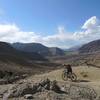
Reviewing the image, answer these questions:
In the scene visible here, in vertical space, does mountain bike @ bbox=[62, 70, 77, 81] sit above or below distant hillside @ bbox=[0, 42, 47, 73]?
below

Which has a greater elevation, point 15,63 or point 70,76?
point 15,63

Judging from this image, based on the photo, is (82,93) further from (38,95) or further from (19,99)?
(19,99)

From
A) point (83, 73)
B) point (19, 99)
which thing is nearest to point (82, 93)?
point (19, 99)

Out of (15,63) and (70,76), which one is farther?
(15,63)

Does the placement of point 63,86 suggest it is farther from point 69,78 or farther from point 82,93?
point 69,78

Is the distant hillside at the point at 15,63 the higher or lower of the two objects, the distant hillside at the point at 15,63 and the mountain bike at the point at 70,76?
the higher

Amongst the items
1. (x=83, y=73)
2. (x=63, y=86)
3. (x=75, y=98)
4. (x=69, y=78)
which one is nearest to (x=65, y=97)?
(x=75, y=98)

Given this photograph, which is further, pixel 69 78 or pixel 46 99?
pixel 69 78

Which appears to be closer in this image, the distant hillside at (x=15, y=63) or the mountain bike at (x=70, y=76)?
the mountain bike at (x=70, y=76)

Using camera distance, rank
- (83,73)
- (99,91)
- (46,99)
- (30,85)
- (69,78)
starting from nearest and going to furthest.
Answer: (46,99), (30,85), (99,91), (69,78), (83,73)

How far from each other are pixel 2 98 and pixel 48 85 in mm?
2816

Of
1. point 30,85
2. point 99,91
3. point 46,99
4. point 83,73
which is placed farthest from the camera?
point 83,73

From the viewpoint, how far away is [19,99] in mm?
15422

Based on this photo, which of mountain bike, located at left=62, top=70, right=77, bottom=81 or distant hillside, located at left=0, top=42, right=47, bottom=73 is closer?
mountain bike, located at left=62, top=70, right=77, bottom=81
